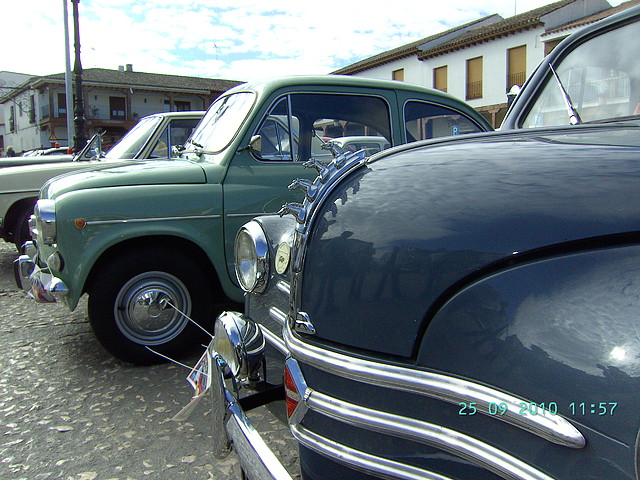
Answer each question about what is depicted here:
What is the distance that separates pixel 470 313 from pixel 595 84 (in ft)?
5.65

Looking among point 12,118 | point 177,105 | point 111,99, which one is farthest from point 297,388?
point 12,118

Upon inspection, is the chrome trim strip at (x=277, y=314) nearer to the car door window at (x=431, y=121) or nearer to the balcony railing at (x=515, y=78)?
the car door window at (x=431, y=121)

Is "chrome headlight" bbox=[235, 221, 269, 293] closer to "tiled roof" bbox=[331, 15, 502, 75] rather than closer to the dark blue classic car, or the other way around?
the dark blue classic car

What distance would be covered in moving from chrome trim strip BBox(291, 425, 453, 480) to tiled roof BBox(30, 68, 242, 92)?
38.9 metres

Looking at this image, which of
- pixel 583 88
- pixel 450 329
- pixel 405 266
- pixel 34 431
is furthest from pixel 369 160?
pixel 34 431

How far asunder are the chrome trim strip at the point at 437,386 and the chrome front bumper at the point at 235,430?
255mm

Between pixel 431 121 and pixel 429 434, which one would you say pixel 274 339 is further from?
pixel 431 121

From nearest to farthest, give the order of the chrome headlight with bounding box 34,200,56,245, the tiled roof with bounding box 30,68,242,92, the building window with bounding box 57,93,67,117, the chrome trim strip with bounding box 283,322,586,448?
the chrome trim strip with bounding box 283,322,586,448, the chrome headlight with bounding box 34,200,56,245, the tiled roof with bounding box 30,68,242,92, the building window with bounding box 57,93,67,117

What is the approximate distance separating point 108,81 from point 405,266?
130 feet

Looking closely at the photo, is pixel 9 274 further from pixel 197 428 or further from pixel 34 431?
pixel 197 428

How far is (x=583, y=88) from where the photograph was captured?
217 cm

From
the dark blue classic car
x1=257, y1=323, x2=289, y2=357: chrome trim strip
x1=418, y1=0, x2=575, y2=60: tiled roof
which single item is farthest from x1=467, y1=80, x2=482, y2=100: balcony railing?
the dark blue classic car

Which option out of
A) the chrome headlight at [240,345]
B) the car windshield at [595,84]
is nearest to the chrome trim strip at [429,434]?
the chrome headlight at [240,345]

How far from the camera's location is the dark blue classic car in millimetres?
717
